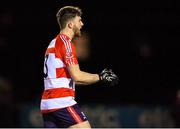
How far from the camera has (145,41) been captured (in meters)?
12.1

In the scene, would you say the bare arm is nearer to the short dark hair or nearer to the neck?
the neck

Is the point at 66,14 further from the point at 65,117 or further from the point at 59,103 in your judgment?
the point at 65,117

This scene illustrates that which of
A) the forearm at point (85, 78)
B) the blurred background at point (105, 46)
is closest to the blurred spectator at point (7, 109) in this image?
the blurred background at point (105, 46)

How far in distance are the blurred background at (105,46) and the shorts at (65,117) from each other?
4842 mm

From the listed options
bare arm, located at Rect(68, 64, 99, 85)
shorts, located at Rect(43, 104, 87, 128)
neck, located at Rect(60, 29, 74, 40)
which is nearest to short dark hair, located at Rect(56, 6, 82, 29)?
neck, located at Rect(60, 29, 74, 40)

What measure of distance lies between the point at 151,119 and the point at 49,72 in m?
4.68

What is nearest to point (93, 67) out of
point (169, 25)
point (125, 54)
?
point (125, 54)

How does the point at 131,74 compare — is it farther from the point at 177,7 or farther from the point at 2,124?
the point at 2,124

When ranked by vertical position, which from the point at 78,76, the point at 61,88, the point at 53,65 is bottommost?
the point at 61,88

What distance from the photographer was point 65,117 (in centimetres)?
638

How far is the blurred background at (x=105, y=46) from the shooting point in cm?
1159

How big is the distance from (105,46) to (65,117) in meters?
6.06

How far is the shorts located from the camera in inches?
251

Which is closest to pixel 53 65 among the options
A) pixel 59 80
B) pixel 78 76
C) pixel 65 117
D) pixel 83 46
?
pixel 59 80
